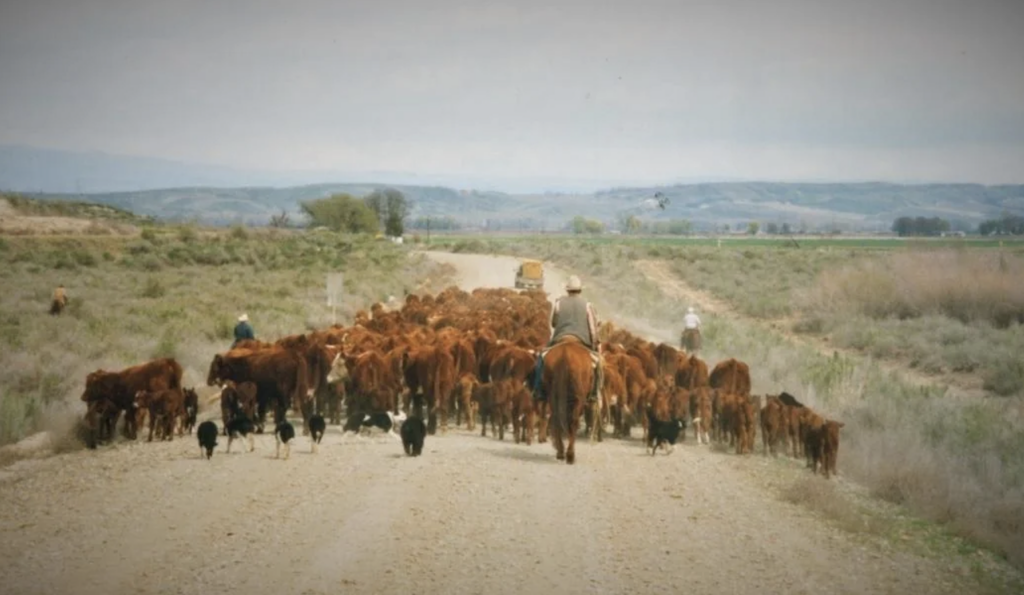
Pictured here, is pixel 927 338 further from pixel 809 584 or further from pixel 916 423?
pixel 809 584

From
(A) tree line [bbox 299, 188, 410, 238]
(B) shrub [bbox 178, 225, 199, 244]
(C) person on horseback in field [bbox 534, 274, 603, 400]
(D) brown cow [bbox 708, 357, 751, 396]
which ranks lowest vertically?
(A) tree line [bbox 299, 188, 410, 238]

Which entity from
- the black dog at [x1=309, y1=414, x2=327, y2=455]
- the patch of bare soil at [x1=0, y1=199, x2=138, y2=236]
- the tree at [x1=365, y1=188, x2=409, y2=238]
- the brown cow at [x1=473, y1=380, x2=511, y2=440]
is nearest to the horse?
the brown cow at [x1=473, y1=380, x2=511, y2=440]

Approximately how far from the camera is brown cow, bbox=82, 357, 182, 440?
13.4m

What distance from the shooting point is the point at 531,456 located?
42.4ft

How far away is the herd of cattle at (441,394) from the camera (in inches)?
533

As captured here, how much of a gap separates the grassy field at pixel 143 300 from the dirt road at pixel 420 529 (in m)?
4.07

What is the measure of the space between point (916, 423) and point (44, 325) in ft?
67.7

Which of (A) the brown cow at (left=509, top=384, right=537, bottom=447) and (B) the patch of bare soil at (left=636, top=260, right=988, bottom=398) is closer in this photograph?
(A) the brown cow at (left=509, top=384, right=537, bottom=447)

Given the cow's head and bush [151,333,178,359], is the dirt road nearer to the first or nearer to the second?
the cow's head

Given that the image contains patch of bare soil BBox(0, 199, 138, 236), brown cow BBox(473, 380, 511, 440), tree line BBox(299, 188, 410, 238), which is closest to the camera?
brown cow BBox(473, 380, 511, 440)

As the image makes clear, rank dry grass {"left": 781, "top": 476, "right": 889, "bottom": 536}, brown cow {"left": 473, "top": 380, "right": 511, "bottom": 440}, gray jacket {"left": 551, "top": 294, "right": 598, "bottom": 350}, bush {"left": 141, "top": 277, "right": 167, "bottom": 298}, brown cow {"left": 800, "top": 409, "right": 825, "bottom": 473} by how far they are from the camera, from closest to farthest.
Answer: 1. dry grass {"left": 781, "top": 476, "right": 889, "bottom": 536}
2. brown cow {"left": 800, "top": 409, "right": 825, "bottom": 473}
3. gray jacket {"left": 551, "top": 294, "right": 598, "bottom": 350}
4. brown cow {"left": 473, "top": 380, "right": 511, "bottom": 440}
5. bush {"left": 141, "top": 277, "right": 167, "bottom": 298}

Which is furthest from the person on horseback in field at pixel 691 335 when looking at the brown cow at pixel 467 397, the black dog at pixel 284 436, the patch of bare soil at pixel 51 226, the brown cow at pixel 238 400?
the patch of bare soil at pixel 51 226

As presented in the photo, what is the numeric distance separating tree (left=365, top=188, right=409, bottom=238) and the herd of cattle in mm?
139012

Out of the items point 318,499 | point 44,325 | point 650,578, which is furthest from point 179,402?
point 44,325
